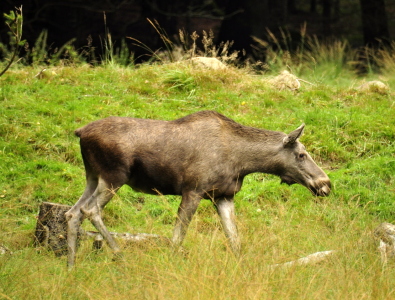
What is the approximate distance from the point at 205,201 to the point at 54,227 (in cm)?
280

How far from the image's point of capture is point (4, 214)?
9.00m

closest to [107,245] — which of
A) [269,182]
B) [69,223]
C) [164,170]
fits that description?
[69,223]

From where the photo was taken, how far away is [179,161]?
723 centimetres

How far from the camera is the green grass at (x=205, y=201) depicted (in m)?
5.73

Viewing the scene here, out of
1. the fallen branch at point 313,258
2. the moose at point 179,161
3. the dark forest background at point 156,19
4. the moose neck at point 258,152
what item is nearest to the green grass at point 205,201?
the fallen branch at point 313,258

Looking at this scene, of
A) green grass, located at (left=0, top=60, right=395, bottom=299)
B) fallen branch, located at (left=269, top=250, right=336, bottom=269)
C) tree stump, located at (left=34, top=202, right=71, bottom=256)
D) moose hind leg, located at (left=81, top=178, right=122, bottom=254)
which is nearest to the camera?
green grass, located at (left=0, top=60, right=395, bottom=299)

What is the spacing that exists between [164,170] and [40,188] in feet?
10.8

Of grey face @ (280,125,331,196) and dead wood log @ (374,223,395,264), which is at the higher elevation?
grey face @ (280,125,331,196)

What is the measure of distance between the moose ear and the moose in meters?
0.01

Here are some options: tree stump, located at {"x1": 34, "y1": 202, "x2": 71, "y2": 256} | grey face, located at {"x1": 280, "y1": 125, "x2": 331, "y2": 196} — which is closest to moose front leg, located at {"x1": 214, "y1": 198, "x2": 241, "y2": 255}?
grey face, located at {"x1": 280, "y1": 125, "x2": 331, "y2": 196}

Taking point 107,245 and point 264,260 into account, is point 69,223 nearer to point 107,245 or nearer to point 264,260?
point 107,245

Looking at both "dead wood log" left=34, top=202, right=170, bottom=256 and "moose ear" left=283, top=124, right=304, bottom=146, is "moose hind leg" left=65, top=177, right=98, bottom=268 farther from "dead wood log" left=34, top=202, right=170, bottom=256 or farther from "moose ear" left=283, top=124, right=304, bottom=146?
"moose ear" left=283, top=124, right=304, bottom=146

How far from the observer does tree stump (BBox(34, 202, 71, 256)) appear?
299 inches

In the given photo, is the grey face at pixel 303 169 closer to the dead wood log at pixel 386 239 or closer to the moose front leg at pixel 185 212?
the dead wood log at pixel 386 239
